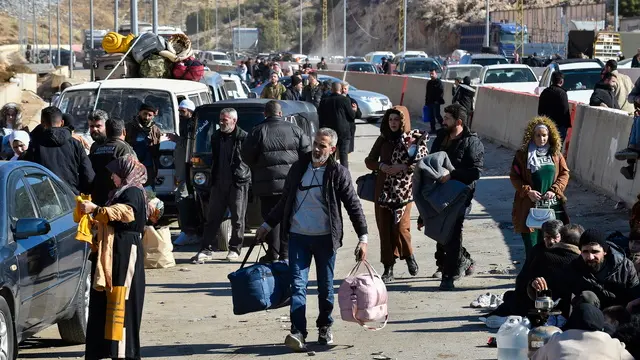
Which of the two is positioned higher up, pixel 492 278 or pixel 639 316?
pixel 639 316

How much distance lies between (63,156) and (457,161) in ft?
12.4

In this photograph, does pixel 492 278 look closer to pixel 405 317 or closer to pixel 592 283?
pixel 405 317

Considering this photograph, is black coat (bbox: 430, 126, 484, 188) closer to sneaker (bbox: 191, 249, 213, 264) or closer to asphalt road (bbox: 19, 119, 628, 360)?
asphalt road (bbox: 19, 119, 628, 360)

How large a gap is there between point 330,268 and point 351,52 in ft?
382

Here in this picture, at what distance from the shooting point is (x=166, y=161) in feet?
54.1

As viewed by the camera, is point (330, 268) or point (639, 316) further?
point (330, 268)

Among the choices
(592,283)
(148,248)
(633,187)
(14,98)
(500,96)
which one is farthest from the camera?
(14,98)

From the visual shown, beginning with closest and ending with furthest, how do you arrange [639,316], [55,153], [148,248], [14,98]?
1. [639,316]
2. [55,153]
3. [148,248]
4. [14,98]

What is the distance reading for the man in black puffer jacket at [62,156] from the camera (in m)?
11.6

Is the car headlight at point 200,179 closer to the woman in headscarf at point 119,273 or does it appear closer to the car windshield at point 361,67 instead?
the woman in headscarf at point 119,273

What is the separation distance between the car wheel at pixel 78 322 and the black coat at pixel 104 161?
5.37ft

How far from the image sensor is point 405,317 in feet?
34.2

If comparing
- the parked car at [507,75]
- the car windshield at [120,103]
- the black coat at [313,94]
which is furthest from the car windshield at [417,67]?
the car windshield at [120,103]

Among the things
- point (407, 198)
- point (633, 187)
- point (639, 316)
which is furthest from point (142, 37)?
point (639, 316)
